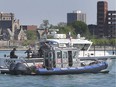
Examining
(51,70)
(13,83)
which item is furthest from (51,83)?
(51,70)

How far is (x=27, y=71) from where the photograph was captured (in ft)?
181

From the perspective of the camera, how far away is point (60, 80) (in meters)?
50.4

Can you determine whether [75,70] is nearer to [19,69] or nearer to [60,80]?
[19,69]

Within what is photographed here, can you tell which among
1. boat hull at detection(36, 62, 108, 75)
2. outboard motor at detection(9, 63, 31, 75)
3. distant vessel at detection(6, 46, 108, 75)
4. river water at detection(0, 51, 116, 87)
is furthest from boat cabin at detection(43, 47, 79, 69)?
outboard motor at detection(9, 63, 31, 75)

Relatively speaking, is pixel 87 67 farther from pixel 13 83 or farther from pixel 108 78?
pixel 13 83

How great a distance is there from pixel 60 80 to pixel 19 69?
569 cm

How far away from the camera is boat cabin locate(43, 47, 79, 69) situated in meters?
54.8

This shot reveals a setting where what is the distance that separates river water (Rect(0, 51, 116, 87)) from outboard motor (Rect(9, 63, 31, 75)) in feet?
2.44

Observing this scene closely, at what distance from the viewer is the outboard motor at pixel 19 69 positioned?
Result: 54719 millimetres

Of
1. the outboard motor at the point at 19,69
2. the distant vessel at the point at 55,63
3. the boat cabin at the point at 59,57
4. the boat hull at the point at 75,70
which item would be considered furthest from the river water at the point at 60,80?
the boat cabin at the point at 59,57

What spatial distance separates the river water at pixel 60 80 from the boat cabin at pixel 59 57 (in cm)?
135

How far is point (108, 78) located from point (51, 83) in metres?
7.05

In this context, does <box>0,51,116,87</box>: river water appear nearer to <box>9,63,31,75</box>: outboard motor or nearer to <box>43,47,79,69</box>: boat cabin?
<box>9,63,31,75</box>: outboard motor

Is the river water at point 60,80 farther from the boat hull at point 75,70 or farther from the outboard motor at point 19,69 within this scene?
the outboard motor at point 19,69
